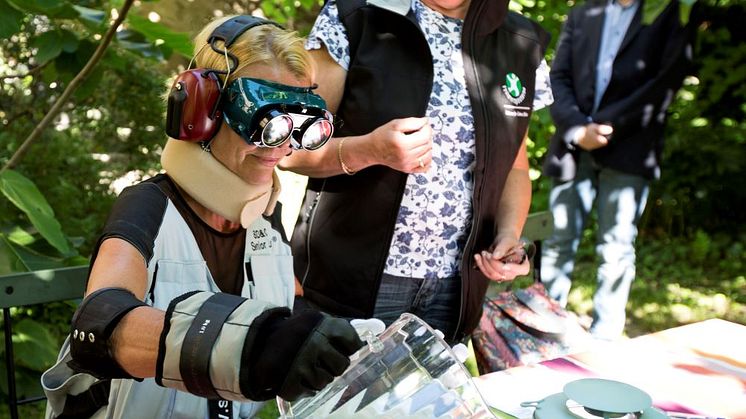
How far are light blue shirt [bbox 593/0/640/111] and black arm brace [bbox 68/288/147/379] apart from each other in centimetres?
389

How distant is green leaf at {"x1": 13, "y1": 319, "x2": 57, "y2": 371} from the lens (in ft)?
10.1

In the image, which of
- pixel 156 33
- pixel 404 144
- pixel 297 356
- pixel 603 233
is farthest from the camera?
pixel 603 233

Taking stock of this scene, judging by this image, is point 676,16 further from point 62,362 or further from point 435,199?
point 62,362

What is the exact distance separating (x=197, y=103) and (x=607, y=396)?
3.25 ft

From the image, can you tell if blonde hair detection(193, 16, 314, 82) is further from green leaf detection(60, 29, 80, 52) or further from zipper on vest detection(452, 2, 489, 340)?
green leaf detection(60, 29, 80, 52)

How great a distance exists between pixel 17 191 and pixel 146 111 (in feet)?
8.68

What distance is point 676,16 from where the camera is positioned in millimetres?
4520

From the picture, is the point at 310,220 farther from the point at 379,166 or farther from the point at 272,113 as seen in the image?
the point at 272,113

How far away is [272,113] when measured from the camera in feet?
5.29

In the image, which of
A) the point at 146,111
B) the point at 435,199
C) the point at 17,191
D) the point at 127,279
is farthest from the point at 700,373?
the point at 146,111

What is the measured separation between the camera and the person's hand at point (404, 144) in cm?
207

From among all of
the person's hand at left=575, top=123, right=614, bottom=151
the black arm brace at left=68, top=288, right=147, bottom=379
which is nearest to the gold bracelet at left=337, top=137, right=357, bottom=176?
the black arm brace at left=68, top=288, right=147, bottom=379

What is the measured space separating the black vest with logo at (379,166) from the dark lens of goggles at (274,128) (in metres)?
0.69

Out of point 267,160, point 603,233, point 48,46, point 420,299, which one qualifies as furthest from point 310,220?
point 603,233
